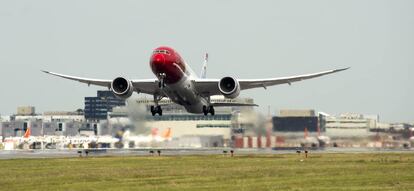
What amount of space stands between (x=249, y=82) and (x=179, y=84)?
7.93 metres

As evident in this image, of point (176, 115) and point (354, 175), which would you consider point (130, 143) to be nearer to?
point (176, 115)

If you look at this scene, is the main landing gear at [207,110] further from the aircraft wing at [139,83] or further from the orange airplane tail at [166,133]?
the orange airplane tail at [166,133]

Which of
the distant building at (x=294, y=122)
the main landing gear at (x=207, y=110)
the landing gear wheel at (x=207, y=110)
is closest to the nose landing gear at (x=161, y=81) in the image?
the landing gear wheel at (x=207, y=110)

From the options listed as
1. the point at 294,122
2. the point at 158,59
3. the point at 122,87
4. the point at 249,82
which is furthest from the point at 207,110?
the point at 294,122

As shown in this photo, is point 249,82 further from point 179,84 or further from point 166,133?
point 166,133

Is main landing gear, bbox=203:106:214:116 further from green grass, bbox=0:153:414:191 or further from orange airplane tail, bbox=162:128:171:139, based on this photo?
green grass, bbox=0:153:414:191

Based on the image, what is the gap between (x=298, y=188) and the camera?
3130cm

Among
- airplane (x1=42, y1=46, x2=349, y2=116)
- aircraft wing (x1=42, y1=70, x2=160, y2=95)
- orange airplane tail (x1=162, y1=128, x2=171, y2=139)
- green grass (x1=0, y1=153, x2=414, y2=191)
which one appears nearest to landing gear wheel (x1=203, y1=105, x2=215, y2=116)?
airplane (x1=42, y1=46, x2=349, y2=116)

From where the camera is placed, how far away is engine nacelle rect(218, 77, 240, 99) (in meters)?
56.0

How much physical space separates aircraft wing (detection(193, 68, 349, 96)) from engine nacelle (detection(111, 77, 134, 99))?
15.8 ft

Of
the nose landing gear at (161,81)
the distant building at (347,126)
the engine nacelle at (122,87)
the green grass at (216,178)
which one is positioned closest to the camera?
the green grass at (216,178)

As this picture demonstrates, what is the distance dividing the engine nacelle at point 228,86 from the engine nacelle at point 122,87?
6.60 m

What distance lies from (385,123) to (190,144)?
884 inches

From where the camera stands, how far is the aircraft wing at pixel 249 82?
183ft
